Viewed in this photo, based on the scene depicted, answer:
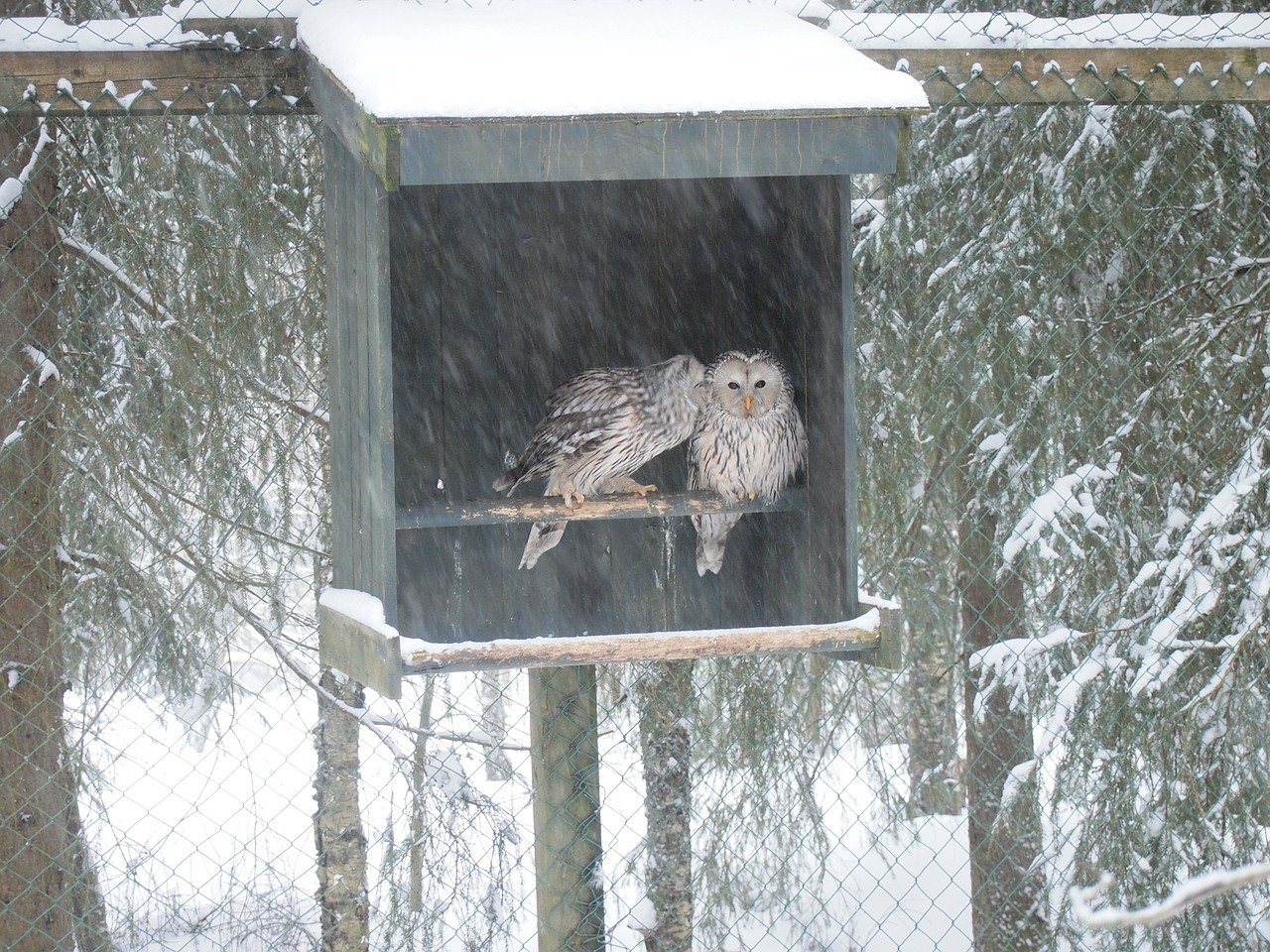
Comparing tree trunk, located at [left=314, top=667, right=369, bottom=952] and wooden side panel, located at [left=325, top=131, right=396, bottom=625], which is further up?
wooden side panel, located at [left=325, top=131, right=396, bottom=625]

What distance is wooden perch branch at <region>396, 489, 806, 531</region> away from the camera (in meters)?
2.79

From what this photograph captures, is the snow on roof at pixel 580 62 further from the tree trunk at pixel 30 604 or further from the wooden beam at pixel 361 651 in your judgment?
the tree trunk at pixel 30 604

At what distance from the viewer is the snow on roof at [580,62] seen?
2.29 meters

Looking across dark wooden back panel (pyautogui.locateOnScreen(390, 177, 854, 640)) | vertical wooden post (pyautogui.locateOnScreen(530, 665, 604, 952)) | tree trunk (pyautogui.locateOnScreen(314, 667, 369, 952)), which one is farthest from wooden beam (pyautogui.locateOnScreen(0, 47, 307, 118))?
tree trunk (pyautogui.locateOnScreen(314, 667, 369, 952))

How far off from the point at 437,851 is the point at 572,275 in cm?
176

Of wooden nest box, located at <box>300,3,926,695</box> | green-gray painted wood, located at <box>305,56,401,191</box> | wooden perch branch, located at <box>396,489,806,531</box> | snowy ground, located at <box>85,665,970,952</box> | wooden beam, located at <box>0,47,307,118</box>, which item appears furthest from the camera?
snowy ground, located at <box>85,665,970,952</box>

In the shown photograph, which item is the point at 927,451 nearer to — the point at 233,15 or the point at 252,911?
the point at 233,15

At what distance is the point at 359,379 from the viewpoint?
2.72 metres

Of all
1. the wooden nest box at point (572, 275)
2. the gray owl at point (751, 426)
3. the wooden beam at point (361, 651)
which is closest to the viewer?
the wooden nest box at point (572, 275)

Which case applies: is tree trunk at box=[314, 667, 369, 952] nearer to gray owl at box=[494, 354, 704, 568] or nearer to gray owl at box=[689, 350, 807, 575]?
gray owl at box=[494, 354, 704, 568]

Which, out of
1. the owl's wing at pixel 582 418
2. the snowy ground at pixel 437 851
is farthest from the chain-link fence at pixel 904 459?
the owl's wing at pixel 582 418

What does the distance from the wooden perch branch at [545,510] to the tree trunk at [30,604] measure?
123cm

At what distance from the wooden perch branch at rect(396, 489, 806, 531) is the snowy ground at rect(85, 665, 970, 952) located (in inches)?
48.8

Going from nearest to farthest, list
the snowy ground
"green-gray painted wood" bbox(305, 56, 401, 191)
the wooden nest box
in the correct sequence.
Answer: "green-gray painted wood" bbox(305, 56, 401, 191), the wooden nest box, the snowy ground
